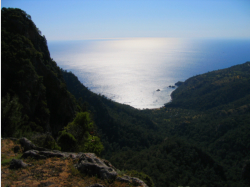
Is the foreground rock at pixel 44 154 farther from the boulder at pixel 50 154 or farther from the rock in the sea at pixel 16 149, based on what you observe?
the rock in the sea at pixel 16 149

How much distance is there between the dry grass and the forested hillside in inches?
116

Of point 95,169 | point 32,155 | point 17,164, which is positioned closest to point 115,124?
point 32,155

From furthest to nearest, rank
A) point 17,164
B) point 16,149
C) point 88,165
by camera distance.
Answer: point 16,149, point 88,165, point 17,164

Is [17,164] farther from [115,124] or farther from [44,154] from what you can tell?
[115,124]

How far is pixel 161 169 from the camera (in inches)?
1426

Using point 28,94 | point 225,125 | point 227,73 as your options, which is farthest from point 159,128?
point 227,73

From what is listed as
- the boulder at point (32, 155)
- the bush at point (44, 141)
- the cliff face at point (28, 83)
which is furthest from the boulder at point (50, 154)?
the cliff face at point (28, 83)

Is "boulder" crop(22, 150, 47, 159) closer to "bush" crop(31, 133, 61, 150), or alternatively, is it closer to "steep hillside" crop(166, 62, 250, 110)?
"bush" crop(31, 133, 61, 150)

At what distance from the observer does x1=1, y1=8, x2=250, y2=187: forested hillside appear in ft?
68.3

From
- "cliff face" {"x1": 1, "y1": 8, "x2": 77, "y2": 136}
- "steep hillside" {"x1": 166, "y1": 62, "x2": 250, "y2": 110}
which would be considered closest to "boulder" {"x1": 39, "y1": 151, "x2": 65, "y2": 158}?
"cliff face" {"x1": 1, "y1": 8, "x2": 77, "y2": 136}

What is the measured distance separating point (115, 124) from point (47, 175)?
4914 centimetres

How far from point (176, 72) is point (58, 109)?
173 m

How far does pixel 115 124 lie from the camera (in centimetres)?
5866

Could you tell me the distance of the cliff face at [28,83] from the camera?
20.3m
